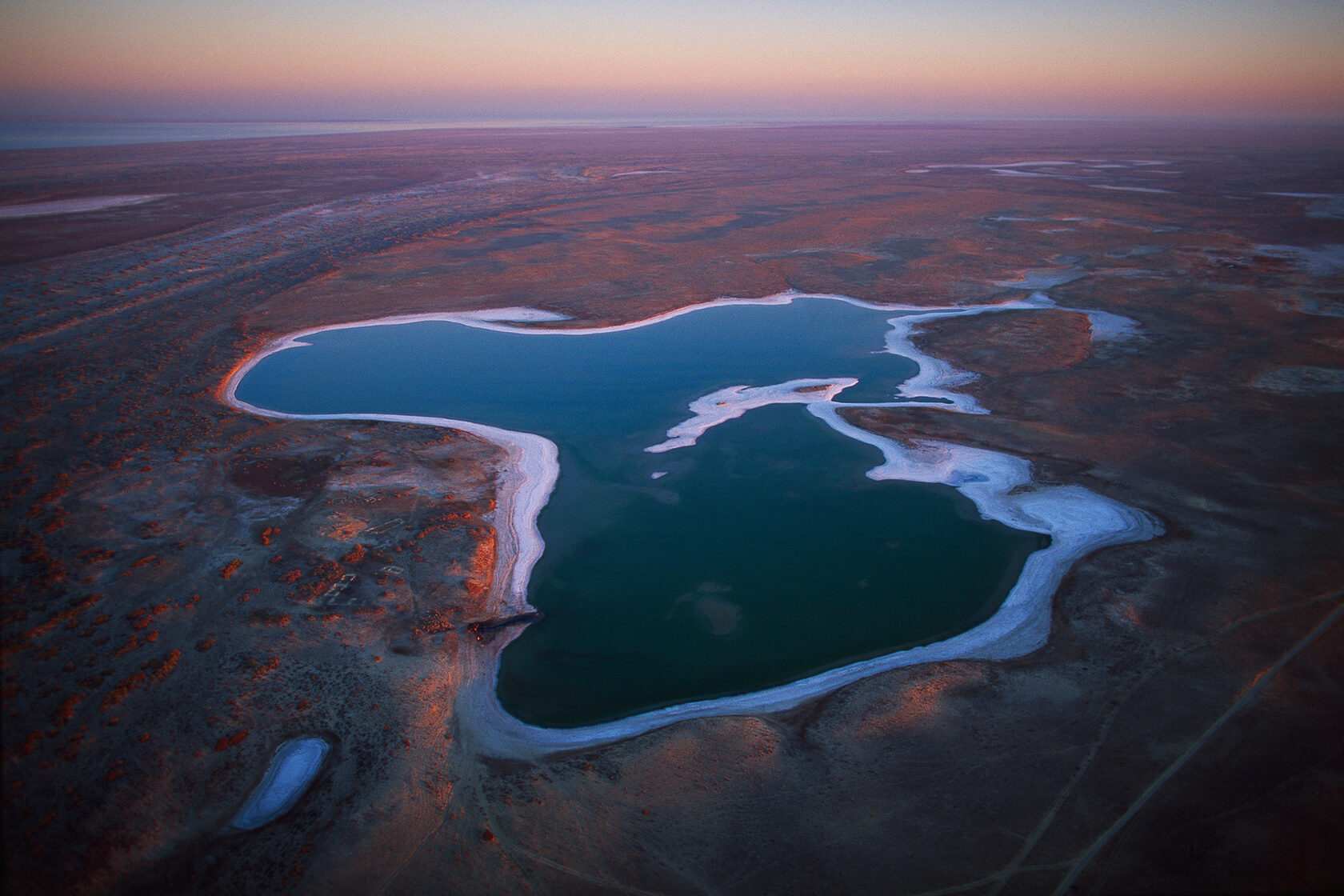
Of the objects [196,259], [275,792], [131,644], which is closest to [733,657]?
[275,792]

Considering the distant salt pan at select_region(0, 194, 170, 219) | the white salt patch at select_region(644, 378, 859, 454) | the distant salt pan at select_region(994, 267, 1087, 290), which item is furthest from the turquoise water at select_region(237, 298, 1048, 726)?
the distant salt pan at select_region(0, 194, 170, 219)

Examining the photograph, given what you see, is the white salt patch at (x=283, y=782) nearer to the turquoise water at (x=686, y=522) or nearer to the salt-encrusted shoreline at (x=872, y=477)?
the salt-encrusted shoreline at (x=872, y=477)

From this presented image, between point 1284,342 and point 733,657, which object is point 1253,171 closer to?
point 1284,342

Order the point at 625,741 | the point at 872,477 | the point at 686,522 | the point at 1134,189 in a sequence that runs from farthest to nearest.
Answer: the point at 1134,189, the point at 872,477, the point at 686,522, the point at 625,741

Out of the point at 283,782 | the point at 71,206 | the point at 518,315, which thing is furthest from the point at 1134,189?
the point at 71,206

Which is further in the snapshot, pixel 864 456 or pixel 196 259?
pixel 196 259

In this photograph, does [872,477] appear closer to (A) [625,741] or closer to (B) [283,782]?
(A) [625,741]

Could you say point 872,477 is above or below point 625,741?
above
